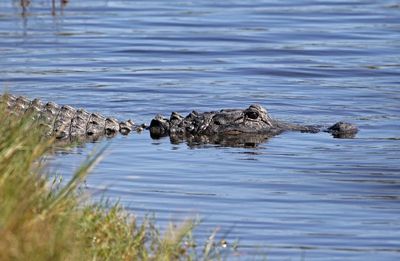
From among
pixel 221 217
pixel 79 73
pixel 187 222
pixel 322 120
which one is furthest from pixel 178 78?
pixel 187 222

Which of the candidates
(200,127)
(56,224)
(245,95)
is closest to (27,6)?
(245,95)

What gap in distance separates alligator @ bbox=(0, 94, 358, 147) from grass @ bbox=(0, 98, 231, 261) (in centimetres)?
544

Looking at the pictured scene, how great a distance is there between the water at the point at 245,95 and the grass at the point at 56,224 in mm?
300

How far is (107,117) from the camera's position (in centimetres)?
1390

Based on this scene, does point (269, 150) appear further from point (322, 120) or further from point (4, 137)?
point (4, 137)

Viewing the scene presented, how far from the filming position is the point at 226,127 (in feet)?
45.8

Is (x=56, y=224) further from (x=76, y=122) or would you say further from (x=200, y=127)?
(x=200, y=127)

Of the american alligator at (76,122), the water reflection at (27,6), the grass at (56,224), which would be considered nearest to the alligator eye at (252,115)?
the american alligator at (76,122)

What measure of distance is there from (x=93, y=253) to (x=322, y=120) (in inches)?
316

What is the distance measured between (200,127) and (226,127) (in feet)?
1.05

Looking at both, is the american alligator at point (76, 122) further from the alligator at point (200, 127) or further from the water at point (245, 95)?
the water at point (245, 95)

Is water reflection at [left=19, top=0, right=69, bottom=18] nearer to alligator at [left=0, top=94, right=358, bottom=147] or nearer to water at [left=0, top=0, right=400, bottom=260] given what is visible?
water at [left=0, top=0, right=400, bottom=260]

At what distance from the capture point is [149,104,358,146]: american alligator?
1373cm

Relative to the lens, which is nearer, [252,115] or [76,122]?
[76,122]
